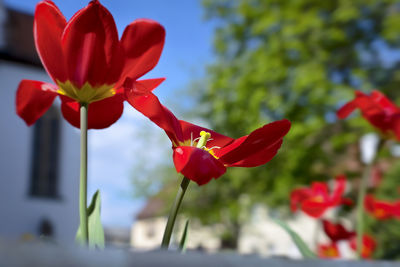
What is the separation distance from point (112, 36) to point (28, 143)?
15.6 meters

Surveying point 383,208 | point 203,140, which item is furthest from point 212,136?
point 383,208

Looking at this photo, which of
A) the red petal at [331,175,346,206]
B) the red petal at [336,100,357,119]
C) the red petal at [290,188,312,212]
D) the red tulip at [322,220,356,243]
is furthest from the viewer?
the red petal at [290,188,312,212]

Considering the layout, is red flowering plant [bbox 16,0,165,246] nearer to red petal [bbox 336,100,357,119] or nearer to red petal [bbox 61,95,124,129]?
red petal [bbox 61,95,124,129]

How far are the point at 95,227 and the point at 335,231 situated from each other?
3.03 feet

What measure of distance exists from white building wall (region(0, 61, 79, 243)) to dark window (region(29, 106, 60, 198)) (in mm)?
178

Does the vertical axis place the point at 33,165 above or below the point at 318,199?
above

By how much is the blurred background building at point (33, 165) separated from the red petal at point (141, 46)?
14.8 meters

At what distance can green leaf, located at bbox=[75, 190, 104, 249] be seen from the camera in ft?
1.66

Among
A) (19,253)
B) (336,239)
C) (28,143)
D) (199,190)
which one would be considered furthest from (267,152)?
(28,143)

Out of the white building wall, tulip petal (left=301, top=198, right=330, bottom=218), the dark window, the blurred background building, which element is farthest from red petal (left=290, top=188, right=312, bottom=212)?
the dark window

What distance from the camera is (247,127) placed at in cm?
923

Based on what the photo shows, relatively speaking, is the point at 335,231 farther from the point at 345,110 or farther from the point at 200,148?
the point at 200,148

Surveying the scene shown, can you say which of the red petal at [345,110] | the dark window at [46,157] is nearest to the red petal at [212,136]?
the red petal at [345,110]

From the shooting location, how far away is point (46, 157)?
15.7 metres
